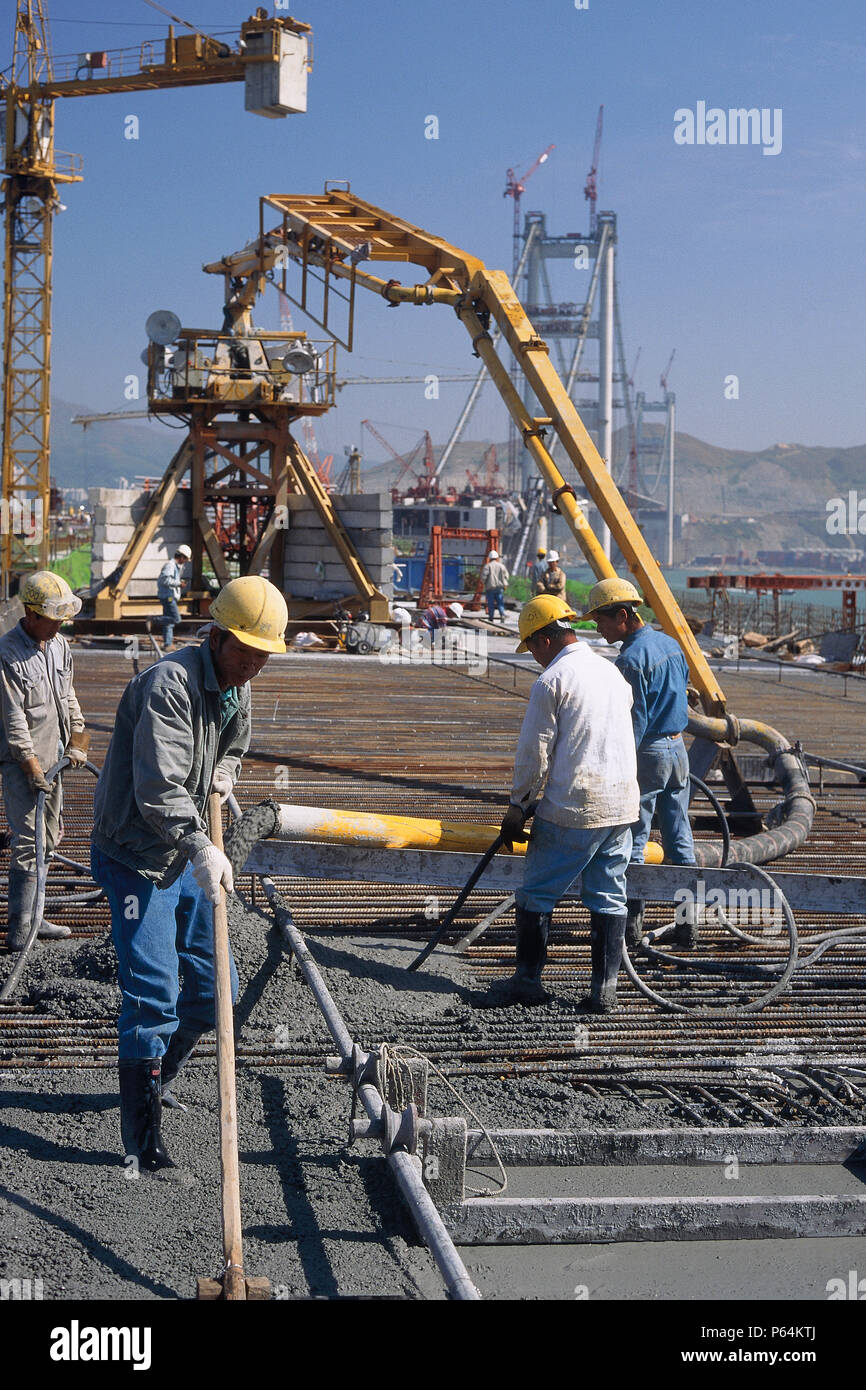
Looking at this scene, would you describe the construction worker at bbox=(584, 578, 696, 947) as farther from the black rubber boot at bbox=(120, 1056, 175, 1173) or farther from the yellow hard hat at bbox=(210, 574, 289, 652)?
the black rubber boot at bbox=(120, 1056, 175, 1173)

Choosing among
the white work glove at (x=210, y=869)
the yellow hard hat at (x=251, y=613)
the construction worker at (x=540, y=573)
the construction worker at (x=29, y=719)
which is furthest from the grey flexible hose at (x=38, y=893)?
the construction worker at (x=540, y=573)

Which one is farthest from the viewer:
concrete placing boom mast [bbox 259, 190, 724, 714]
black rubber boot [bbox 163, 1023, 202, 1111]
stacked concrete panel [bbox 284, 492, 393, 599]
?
stacked concrete panel [bbox 284, 492, 393, 599]

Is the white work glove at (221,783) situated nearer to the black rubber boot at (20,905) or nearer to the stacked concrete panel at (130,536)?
the black rubber boot at (20,905)

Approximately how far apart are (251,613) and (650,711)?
2.59 m

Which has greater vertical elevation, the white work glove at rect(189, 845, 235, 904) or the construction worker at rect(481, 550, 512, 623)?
the construction worker at rect(481, 550, 512, 623)

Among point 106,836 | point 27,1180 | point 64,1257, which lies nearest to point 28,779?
point 106,836

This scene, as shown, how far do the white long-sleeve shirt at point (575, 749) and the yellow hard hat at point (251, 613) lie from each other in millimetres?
1372

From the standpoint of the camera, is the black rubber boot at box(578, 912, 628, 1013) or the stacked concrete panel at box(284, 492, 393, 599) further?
the stacked concrete panel at box(284, 492, 393, 599)

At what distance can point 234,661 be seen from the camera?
11.8 feet

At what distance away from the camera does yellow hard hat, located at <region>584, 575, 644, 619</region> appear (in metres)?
5.49

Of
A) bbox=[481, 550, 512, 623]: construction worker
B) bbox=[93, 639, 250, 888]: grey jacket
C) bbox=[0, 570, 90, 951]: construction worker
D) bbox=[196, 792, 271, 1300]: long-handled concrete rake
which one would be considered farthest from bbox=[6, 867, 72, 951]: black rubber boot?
bbox=[481, 550, 512, 623]: construction worker

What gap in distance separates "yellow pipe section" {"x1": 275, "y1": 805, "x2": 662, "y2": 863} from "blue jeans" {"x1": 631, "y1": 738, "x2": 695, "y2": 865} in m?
0.63

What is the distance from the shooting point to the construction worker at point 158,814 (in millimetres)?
3488
